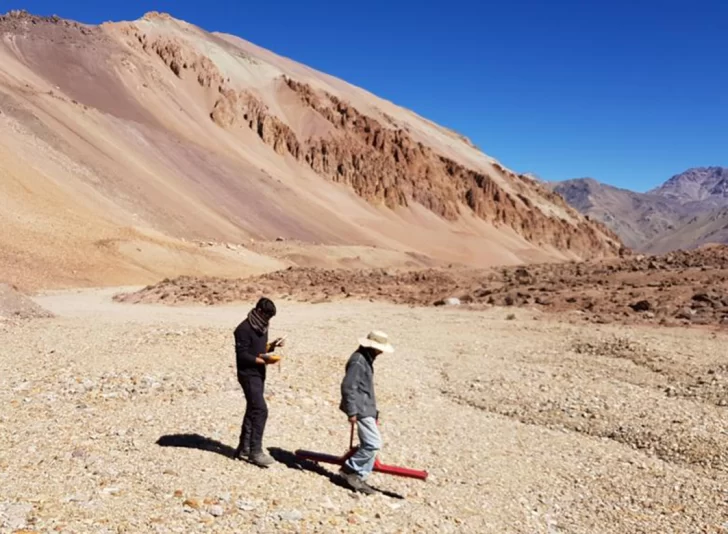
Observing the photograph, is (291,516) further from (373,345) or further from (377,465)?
(373,345)

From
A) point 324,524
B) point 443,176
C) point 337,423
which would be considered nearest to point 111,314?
point 337,423

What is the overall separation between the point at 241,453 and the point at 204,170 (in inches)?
1967

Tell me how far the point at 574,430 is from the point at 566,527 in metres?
3.46

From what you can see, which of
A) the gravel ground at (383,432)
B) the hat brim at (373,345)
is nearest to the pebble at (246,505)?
the gravel ground at (383,432)

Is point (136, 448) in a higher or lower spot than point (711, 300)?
lower

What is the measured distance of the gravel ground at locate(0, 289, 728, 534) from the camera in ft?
19.8

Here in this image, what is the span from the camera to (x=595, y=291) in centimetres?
2309

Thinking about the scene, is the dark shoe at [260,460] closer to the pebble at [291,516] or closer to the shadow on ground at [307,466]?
the shadow on ground at [307,466]

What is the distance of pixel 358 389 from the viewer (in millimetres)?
6855

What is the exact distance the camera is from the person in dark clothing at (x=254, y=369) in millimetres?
6969

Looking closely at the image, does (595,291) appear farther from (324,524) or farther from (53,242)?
(53,242)

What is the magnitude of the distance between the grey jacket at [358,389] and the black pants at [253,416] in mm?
903

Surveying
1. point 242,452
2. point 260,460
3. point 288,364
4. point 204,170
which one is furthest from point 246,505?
point 204,170

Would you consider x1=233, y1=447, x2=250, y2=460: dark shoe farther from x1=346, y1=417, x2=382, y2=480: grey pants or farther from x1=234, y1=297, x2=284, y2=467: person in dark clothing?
x1=346, y1=417, x2=382, y2=480: grey pants
